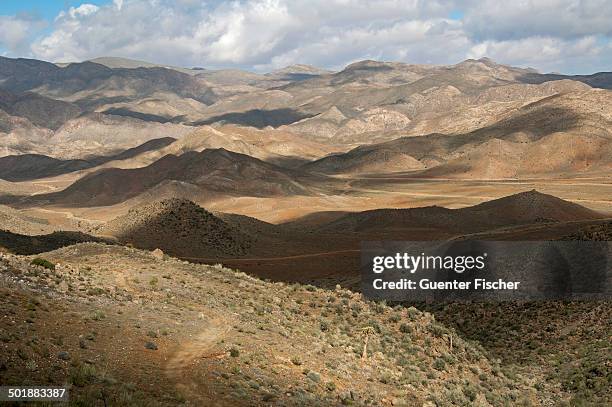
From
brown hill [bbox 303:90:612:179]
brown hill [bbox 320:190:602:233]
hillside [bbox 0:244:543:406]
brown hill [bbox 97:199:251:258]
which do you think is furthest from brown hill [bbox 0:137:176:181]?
hillside [bbox 0:244:543:406]

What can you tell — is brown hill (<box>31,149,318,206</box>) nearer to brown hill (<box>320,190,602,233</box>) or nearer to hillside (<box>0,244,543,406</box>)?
brown hill (<box>320,190,602,233</box>)

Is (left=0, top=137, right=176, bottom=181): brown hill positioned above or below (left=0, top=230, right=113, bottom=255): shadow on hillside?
above

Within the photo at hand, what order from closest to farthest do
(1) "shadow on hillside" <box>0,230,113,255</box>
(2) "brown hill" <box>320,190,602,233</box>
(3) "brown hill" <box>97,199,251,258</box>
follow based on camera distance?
1. (1) "shadow on hillside" <box>0,230,113,255</box>
2. (3) "brown hill" <box>97,199,251,258</box>
3. (2) "brown hill" <box>320,190,602,233</box>

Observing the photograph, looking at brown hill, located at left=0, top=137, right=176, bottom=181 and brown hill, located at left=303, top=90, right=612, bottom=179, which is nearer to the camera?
brown hill, located at left=303, top=90, right=612, bottom=179

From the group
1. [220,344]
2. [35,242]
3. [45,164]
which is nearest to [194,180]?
[35,242]

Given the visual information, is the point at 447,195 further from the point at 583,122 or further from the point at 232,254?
the point at 583,122

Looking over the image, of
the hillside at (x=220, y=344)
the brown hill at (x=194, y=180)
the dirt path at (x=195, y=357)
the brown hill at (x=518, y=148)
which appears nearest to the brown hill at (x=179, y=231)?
the hillside at (x=220, y=344)
